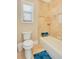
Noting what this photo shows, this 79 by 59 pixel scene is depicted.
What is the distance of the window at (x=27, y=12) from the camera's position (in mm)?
3018

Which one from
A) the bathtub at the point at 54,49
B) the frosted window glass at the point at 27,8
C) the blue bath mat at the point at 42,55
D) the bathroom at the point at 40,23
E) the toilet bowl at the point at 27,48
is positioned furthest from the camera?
the frosted window glass at the point at 27,8

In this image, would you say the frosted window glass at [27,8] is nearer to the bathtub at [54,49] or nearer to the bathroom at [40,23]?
the bathroom at [40,23]

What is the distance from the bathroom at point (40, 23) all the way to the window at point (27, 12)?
0.03m

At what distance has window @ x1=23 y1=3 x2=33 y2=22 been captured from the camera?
3018 mm

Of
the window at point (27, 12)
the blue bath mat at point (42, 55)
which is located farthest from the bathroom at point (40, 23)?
the blue bath mat at point (42, 55)

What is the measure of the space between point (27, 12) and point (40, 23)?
0.65m

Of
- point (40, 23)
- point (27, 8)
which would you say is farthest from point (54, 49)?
point (27, 8)

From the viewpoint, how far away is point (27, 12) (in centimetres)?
308

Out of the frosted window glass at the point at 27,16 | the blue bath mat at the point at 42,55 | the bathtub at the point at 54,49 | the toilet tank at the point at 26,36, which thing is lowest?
the blue bath mat at the point at 42,55

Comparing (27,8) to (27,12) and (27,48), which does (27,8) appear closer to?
(27,12)
